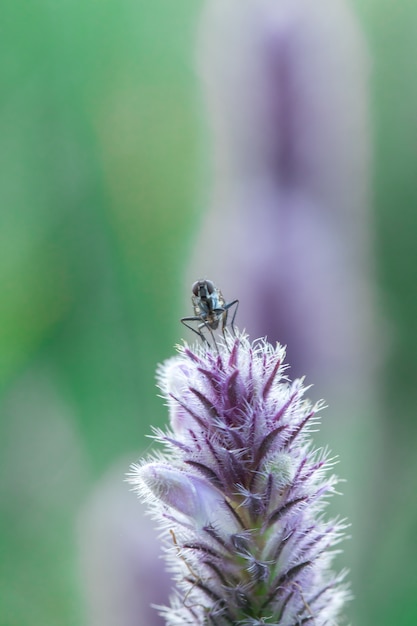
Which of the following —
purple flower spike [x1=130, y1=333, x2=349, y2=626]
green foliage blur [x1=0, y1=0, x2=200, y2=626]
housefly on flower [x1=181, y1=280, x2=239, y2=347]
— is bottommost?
purple flower spike [x1=130, y1=333, x2=349, y2=626]

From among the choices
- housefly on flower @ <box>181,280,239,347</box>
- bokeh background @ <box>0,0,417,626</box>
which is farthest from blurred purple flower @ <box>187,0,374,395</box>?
housefly on flower @ <box>181,280,239,347</box>

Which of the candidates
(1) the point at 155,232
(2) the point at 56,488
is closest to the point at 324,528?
(2) the point at 56,488

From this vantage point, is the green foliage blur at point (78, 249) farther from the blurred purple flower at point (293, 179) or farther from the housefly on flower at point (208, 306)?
the housefly on flower at point (208, 306)

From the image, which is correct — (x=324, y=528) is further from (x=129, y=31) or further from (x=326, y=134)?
(x=129, y=31)

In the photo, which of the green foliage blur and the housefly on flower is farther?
the green foliage blur

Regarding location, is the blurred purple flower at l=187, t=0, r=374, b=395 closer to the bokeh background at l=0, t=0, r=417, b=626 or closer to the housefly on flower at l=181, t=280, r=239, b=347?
the bokeh background at l=0, t=0, r=417, b=626

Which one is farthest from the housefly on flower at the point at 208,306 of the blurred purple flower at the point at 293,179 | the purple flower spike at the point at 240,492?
the blurred purple flower at the point at 293,179
